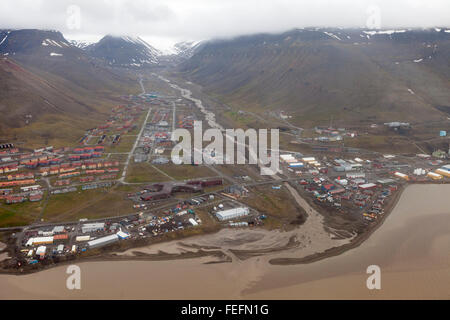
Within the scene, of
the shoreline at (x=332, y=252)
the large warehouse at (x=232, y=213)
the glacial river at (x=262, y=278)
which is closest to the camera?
the glacial river at (x=262, y=278)

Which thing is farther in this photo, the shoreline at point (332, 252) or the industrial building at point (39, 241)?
the industrial building at point (39, 241)

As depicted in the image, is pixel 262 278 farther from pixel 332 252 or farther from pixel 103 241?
pixel 103 241

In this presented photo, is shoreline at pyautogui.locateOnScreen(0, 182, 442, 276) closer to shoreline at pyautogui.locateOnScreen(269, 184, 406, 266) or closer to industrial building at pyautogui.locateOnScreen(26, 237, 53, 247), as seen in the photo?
shoreline at pyautogui.locateOnScreen(269, 184, 406, 266)

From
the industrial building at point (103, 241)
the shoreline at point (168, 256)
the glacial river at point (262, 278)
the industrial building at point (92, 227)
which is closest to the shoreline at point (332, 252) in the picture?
the shoreline at point (168, 256)

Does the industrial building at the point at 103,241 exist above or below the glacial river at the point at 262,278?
above

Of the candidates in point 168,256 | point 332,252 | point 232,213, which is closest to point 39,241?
point 168,256

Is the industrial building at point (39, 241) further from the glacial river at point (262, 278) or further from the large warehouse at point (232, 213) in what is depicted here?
the large warehouse at point (232, 213)

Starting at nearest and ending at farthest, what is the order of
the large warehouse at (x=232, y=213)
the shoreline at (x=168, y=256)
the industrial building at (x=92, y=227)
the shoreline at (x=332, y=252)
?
the shoreline at (x=168, y=256) < the shoreline at (x=332, y=252) < the industrial building at (x=92, y=227) < the large warehouse at (x=232, y=213)

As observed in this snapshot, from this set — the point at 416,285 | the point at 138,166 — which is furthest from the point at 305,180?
the point at 138,166
